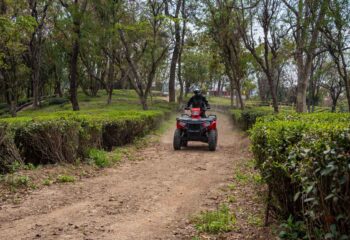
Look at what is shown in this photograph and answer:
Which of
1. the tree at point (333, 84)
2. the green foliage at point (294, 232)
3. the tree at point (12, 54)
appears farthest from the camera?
the tree at point (333, 84)

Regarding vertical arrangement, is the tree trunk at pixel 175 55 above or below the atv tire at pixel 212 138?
above

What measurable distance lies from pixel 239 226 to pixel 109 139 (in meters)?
8.07

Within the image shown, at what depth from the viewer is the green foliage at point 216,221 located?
5.34 metres

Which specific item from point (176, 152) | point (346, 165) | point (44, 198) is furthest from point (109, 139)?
point (346, 165)

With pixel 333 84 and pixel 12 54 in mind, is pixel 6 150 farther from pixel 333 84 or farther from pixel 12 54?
pixel 333 84

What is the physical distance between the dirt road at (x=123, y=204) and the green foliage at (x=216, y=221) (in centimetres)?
21

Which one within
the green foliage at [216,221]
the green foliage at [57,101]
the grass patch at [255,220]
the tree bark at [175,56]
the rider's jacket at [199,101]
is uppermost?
the tree bark at [175,56]

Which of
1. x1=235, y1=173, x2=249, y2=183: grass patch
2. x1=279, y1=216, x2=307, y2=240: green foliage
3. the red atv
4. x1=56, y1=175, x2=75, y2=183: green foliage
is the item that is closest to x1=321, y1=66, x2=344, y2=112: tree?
the red atv

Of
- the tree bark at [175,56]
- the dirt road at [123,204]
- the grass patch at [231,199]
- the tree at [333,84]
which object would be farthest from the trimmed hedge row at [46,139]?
the tree at [333,84]

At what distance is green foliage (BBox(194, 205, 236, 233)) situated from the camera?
5.34 m

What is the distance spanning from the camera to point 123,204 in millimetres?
6754

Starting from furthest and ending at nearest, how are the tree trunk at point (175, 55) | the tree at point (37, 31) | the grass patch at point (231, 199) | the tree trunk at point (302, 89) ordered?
the tree trunk at point (175, 55) < the tree at point (37, 31) < the tree trunk at point (302, 89) < the grass patch at point (231, 199)

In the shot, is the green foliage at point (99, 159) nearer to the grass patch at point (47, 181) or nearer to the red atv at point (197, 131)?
the grass patch at point (47, 181)

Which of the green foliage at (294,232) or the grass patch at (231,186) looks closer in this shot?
the green foliage at (294,232)
